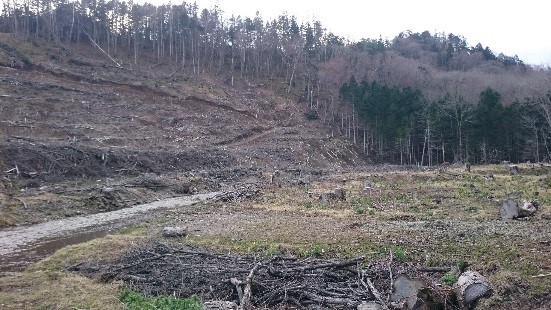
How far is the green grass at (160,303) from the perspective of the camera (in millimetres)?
10750

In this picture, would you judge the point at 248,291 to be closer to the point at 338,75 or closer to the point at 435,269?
the point at 435,269

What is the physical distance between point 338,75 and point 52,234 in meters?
81.8

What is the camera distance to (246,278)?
12.8m

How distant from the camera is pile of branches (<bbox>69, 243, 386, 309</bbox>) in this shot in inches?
460

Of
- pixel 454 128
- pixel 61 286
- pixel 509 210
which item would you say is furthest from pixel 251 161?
pixel 61 286

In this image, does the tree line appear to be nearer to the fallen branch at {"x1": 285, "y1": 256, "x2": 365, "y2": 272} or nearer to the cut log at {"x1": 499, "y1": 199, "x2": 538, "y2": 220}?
the cut log at {"x1": 499, "y1": 199, "x2": 538, "y2": 220}

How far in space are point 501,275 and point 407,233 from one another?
6.98 meters

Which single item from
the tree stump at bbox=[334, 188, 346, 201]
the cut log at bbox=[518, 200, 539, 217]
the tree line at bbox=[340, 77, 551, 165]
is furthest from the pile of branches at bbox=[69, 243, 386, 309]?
the tree line at bbox=[340, 77, 551, 165]

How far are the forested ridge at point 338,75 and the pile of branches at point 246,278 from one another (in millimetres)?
52607

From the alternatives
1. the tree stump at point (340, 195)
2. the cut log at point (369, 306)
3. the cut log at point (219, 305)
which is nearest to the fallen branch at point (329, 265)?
the cut log at point (219, 305)

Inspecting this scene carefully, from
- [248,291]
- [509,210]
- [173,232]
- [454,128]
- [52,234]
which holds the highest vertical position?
[454,128]

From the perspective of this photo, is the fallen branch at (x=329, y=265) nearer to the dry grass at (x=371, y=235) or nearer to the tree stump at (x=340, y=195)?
the dry grass at (x=371, y=235)

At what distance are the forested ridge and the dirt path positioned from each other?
45871mm

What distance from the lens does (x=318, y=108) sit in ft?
299
